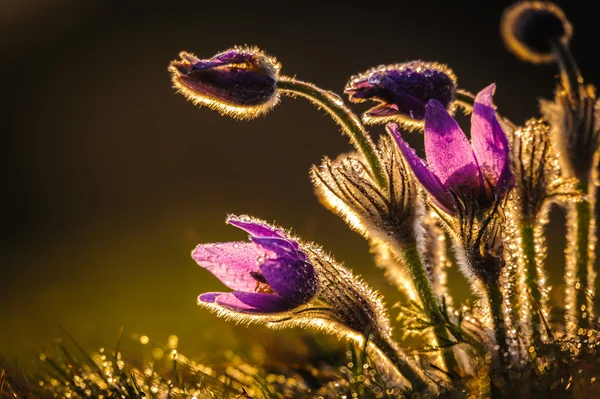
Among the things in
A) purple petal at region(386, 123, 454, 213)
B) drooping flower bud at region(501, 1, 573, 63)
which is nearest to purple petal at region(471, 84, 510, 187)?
purple petal at region(386, 123, 454, 213)

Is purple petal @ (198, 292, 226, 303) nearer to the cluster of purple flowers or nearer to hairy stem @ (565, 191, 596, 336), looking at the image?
the cluster of purple flowers

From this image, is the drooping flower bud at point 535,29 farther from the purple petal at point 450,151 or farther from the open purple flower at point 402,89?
the purple petal at point 450,151

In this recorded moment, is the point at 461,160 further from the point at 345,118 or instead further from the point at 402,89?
the point at 345,118

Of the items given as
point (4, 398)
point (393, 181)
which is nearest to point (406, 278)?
point (393, 181)

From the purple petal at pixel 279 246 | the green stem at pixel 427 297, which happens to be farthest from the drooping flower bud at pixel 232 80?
the green stem at pixel 427 297

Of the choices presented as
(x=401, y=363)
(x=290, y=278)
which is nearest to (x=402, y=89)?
(x=290, y=278)

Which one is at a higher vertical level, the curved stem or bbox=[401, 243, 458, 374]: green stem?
the curved stem
